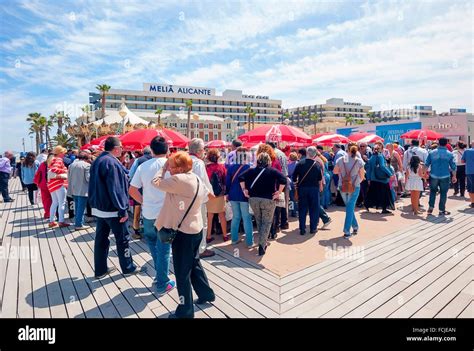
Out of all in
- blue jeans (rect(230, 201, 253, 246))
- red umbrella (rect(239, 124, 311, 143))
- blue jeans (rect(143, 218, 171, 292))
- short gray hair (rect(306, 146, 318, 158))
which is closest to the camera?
blue jeans (rect(143, 218, 171, 292))

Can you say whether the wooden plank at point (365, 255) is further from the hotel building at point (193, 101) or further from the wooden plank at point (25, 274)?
the hotel building at point (193, 101)

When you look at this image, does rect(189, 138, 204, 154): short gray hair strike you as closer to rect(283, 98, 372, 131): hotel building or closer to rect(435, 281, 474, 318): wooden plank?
rect(435, 281, 474, 318): wooden plank

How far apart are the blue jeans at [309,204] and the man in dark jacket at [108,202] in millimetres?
3731

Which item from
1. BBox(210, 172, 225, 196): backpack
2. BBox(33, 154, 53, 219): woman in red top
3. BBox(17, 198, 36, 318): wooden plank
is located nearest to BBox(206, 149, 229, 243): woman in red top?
BBox(210, 172, 225, 196): backpack

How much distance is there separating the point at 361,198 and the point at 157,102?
279ft

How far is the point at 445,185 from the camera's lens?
7.68m

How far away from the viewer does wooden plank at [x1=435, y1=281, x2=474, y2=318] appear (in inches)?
125

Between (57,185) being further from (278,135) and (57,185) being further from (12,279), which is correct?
(278,135)

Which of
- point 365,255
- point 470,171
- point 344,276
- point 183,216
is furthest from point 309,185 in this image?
point 470,171

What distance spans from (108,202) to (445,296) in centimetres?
460

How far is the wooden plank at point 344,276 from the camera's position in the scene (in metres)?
3.45

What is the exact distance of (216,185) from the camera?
568 centimetres

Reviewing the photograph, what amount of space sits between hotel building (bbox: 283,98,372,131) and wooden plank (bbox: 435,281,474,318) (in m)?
111
